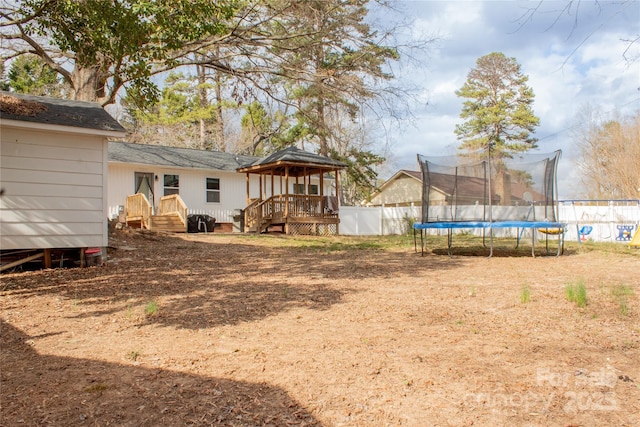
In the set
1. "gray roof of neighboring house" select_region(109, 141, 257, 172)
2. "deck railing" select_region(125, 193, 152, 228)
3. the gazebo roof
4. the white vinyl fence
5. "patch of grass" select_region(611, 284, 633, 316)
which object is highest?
"gray roof of neighboring house" select_region(109, 141, 257, 172)

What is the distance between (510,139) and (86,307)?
33.6m

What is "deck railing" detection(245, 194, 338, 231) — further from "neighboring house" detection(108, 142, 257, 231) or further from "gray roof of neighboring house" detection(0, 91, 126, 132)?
"gray roof of neighboring house" detection(0, 91, 126, 132)

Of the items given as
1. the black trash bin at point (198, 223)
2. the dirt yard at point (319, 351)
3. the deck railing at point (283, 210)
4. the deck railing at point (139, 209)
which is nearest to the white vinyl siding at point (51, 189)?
the dirt yard at point (319, 351)

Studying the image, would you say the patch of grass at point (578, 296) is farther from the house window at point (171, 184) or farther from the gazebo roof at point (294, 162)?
the house window at point (171, 184)

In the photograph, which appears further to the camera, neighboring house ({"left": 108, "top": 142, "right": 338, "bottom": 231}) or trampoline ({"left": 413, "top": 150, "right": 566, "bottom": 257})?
neighboring house ({"left": 108, "top": 142, "right": 338, "bottom": 231})

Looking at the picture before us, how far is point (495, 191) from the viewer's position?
31.1ft

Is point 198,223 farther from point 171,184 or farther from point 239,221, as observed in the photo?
point 171,184

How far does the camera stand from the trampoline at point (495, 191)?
31.1 ft

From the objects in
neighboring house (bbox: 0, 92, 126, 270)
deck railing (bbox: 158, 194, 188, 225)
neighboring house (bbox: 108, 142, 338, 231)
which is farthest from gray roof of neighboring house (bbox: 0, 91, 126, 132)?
neighboring house (bbox: 108, 142, 338, 231)

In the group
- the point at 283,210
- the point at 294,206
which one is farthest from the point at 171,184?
the point at 294,206

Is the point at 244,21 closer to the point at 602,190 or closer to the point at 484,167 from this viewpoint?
the point at 484,167

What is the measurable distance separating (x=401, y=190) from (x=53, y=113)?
26.8m

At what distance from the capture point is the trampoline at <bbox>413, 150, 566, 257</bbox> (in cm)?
948

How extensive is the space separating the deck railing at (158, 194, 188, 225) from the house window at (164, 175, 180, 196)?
124 centimetres
